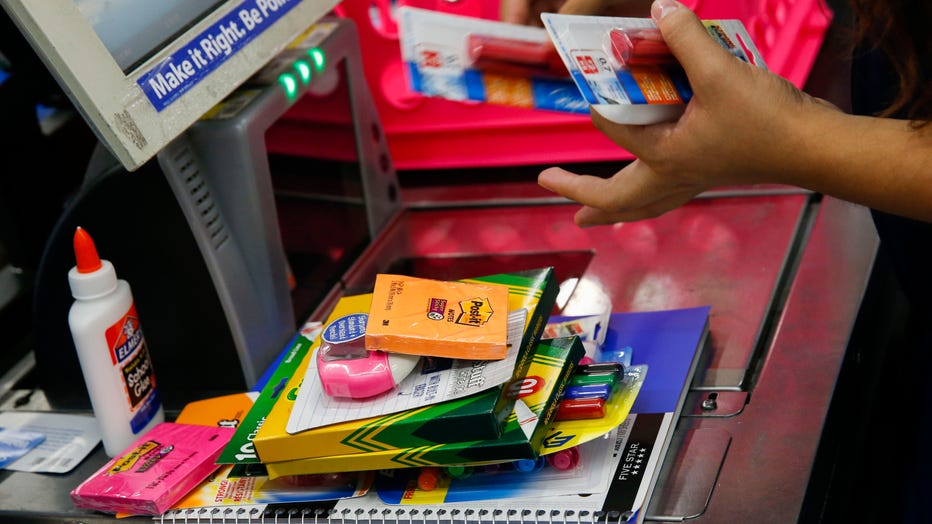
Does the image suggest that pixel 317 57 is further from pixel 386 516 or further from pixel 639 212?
pixel 386 516

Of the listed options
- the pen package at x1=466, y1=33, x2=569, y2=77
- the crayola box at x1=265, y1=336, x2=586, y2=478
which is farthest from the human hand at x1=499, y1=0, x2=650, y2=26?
the crayola box at x1=265, y1=336, x2=586, y2=478

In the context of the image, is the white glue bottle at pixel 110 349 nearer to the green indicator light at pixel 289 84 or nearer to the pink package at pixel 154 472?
the pink package at pixel 154 472

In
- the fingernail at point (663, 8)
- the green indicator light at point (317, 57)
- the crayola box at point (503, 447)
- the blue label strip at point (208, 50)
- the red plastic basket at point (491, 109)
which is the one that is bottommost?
the red plastic basket at point (491, 109)

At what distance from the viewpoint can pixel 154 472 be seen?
3.29 feet

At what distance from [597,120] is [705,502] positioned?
0.37 meters

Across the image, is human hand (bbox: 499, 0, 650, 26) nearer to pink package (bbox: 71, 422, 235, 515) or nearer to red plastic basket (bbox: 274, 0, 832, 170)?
red plastic basket (bbox: 274, 0, 832, 170)

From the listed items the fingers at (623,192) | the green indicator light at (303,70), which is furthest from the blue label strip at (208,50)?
the fingers at (623,192)

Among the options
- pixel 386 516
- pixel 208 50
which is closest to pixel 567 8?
pixel 208 50

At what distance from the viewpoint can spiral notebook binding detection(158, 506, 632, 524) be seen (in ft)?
2.94

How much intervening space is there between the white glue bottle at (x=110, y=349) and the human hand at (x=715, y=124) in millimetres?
519

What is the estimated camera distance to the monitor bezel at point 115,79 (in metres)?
0.90

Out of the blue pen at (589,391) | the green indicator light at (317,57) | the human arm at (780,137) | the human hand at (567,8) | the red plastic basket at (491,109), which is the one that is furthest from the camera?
the red plastic basket at (491,109)

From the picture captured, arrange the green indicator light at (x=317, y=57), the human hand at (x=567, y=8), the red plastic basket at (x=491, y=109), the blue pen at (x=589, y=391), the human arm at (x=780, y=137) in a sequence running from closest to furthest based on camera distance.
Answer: the human arm at (x=780, y=137)
the blue pen at (x=589, y=391)
the human hand at (x=567, y=8)
the green indicator light at (x=317, y=57)
the red plastic basket at (x=491, y=109)

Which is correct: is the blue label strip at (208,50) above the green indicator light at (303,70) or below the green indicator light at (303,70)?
above
